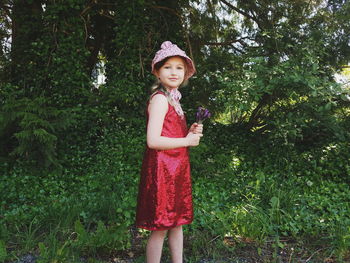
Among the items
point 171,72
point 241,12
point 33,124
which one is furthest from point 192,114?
point 171,72

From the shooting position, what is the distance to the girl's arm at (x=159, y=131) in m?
2.25

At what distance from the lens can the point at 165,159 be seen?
7.63ft

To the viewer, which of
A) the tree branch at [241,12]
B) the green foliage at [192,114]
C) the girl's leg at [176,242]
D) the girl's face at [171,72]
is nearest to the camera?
the girl's face at [171,72]

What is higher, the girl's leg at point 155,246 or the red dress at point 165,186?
the red dress at point 165,186

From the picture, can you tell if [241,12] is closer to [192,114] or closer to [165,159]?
[192,114]

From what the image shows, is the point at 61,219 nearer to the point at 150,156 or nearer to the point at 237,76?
the point at 150,156

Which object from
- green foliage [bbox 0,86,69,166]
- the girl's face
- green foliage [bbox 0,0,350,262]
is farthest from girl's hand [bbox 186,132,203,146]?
green foliage [bbox 0,86,69,166]

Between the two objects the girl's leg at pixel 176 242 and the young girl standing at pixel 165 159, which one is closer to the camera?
the young girl standing at pixel 165 159

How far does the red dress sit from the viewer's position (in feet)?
7.54

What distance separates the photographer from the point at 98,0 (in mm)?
5898

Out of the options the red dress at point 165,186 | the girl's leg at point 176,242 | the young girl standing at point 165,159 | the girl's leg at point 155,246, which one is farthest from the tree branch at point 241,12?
the girl's leg at point 155,246

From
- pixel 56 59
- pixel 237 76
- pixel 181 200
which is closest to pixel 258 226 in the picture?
pixel 181 200

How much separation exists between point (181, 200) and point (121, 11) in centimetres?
399

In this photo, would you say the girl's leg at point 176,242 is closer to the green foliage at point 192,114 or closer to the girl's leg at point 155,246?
the girl's leg at point 155,246
